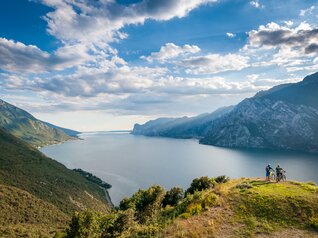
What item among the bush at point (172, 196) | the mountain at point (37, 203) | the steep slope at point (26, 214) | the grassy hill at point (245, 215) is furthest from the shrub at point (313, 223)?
the mountain at point (37, 203)

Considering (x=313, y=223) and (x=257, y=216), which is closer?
(x=313, y=223)

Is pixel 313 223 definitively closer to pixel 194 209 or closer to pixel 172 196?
pixel 194 209

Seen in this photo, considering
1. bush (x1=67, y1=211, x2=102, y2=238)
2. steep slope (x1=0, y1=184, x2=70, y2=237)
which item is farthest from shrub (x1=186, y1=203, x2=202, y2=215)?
steep slope (x1=0, y1=184, x2=70, y2=237)

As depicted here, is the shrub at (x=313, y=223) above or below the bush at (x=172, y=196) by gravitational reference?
above

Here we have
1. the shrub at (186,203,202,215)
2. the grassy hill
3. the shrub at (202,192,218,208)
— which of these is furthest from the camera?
the shrub at (202,192,218,208)

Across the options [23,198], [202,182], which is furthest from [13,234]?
[202,182]

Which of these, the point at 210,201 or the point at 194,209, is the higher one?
the point at 210,201

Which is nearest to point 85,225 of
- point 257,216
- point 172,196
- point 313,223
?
point 172,196

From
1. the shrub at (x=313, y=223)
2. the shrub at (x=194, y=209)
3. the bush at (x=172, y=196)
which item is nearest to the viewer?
the shrub at (x=313, y=223)

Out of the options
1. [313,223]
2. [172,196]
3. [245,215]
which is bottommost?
[172,196]

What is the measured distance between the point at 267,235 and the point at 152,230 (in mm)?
8380

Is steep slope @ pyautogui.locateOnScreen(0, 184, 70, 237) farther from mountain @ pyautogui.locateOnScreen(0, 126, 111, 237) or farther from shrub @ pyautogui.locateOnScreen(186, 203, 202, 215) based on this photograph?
shrub @ pyautogui.locateOnScreen(186, 203, 202, 215)

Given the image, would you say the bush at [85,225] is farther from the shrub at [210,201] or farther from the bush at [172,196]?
the shrub at [210,201]

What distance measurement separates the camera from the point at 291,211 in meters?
23.6
